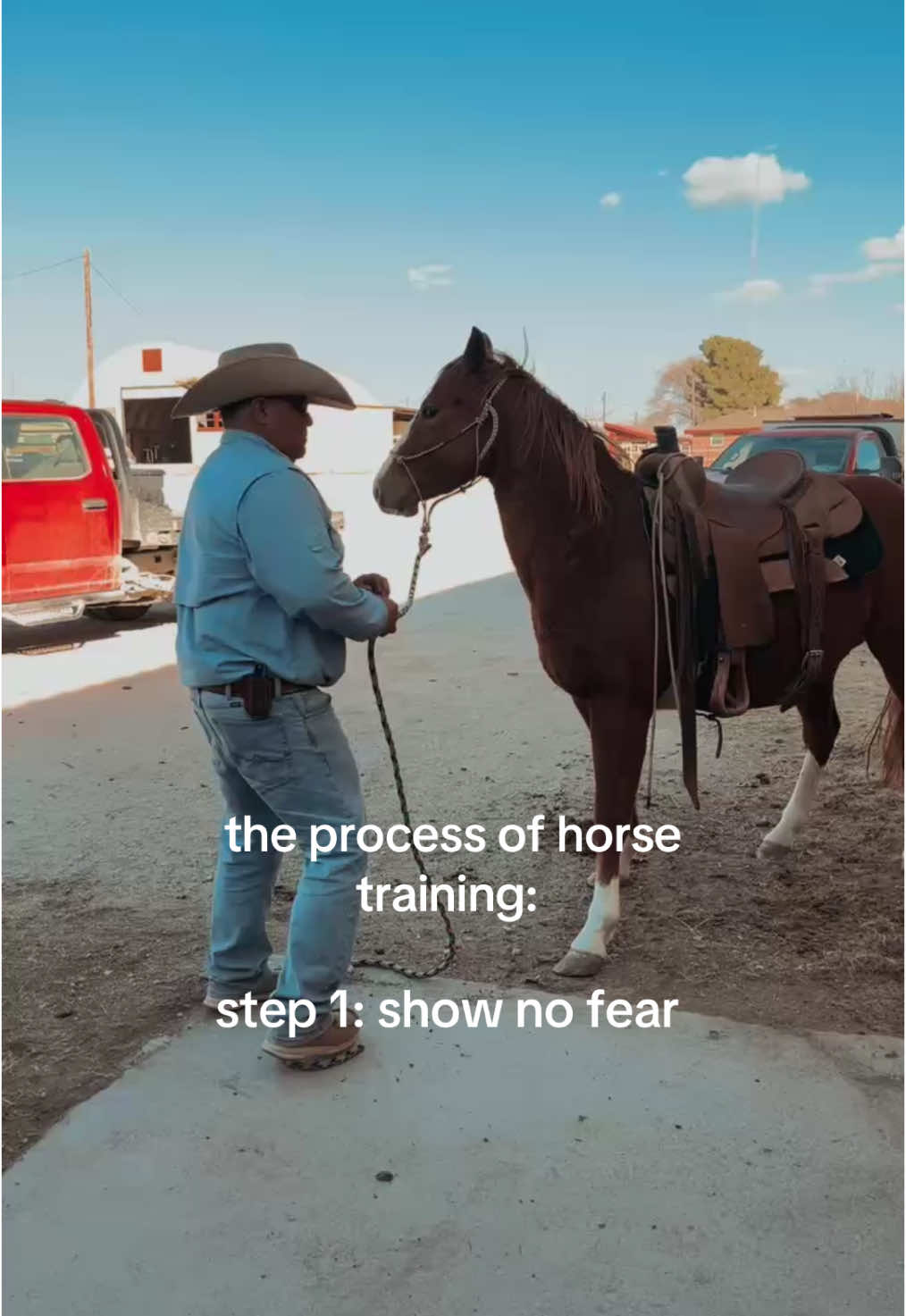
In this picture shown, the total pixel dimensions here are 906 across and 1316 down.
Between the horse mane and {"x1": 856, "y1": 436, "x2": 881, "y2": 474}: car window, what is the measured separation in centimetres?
973

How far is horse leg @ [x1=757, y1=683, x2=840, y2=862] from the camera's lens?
436 centimetres

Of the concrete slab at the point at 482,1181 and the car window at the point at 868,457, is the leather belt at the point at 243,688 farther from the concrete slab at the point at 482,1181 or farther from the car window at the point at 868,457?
the car window at the point at 868,457

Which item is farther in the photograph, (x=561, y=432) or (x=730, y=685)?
(x=730, y=685)

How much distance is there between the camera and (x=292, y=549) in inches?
104

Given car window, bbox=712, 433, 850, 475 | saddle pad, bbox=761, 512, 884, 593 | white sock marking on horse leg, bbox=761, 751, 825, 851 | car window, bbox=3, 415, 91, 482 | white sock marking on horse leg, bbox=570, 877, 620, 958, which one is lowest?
white sock marking on horse leg, bbox=570, 877, 620, 958

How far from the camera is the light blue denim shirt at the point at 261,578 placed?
105 inches

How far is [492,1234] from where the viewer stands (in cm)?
221

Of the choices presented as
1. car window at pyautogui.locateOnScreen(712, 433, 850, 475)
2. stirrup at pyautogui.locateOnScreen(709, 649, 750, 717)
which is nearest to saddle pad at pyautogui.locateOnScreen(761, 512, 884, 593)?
stirrup at pyautogui.locateOnScreen(709, 649, 750, 717)

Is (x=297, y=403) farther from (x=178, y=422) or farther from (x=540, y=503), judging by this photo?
(x=178, y=422)

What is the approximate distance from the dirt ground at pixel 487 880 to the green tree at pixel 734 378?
81.8 m

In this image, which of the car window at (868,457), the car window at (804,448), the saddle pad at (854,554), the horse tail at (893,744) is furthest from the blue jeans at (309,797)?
the car window at (868,457)

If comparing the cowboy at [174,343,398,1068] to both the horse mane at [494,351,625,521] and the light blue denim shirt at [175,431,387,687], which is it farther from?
the horse mane at [494,351,625,521]

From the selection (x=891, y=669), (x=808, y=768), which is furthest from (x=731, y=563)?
(x=808, y=768)

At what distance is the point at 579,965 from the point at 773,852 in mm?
1303
